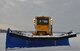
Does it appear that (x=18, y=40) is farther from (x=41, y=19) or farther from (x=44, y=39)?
(x=41, y=19)

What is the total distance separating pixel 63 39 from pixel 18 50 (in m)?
7.05

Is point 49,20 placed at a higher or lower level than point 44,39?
higher

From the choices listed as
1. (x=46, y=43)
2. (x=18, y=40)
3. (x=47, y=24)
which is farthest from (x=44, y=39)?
(x=47, y=24)

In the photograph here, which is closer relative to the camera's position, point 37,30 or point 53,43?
point 53,43

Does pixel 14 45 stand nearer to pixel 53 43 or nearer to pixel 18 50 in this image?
pixel 18 50

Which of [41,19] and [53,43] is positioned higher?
[41,19]

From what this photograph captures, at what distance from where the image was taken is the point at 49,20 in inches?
1880

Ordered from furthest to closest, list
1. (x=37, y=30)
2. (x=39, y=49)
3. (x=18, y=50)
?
(x=37, y=30)
(x=39, y=49)
(x=18, y=50)

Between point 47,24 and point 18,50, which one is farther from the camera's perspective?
point 47,24

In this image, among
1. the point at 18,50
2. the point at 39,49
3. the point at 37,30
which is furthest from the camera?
the point at 37,30

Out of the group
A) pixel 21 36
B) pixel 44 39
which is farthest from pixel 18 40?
pixel 44 39

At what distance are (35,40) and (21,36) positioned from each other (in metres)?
2.06

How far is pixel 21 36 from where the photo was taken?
41.0m

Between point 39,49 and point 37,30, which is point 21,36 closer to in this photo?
point 39,49
